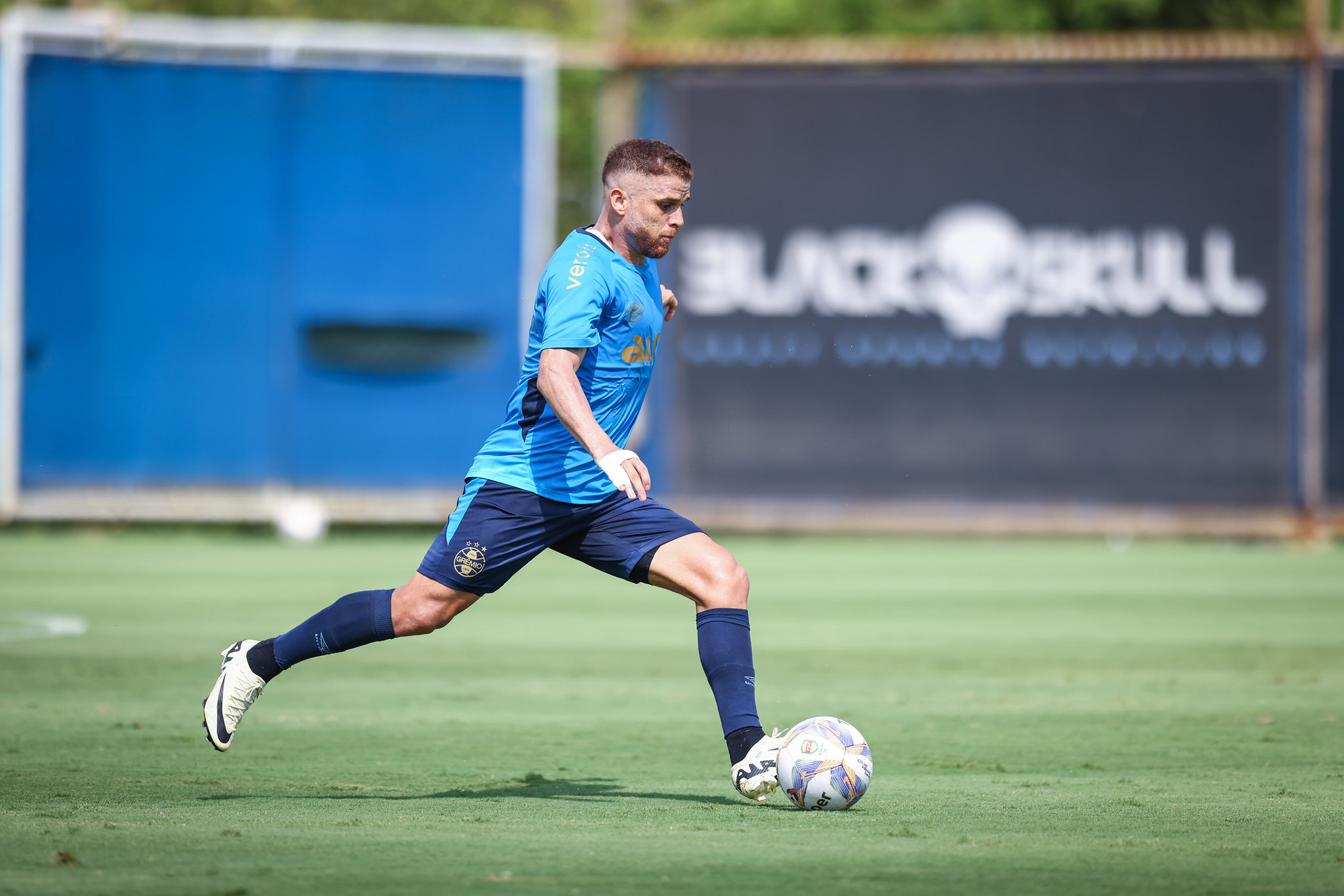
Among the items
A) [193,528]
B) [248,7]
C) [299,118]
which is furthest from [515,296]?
[248,7]

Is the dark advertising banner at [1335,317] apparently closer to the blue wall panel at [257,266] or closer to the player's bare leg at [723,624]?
the blue wall panel at [257,266]

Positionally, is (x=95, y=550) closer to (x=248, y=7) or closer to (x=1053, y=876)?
(x=1053, y=876)

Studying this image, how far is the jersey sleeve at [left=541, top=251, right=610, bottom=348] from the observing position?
18.7ft

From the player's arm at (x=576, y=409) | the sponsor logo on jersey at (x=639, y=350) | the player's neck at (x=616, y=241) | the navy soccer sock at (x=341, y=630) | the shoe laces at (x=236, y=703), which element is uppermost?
the player's neck at (x=616, y=241)

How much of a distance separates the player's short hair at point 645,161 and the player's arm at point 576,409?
689 millimetres

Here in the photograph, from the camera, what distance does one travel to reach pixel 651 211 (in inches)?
236

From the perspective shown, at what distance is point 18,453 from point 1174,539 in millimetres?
12713

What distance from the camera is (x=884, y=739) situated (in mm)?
7309

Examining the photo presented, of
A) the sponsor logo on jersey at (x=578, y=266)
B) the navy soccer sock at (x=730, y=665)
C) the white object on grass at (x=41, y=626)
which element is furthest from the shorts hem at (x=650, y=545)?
the white object on grass at (x=41, y=626)

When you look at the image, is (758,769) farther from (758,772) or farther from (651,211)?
(651,211)

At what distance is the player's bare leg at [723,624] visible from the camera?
18.9 ft

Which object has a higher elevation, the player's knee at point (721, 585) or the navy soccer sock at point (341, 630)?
the player's knee at point (721, 585)

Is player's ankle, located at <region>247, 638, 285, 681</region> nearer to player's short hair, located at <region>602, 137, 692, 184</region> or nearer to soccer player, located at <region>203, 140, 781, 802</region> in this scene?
soccer player, located at <region>203, 140, 781, 802</region>

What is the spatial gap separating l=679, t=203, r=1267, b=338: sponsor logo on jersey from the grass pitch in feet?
17.7
